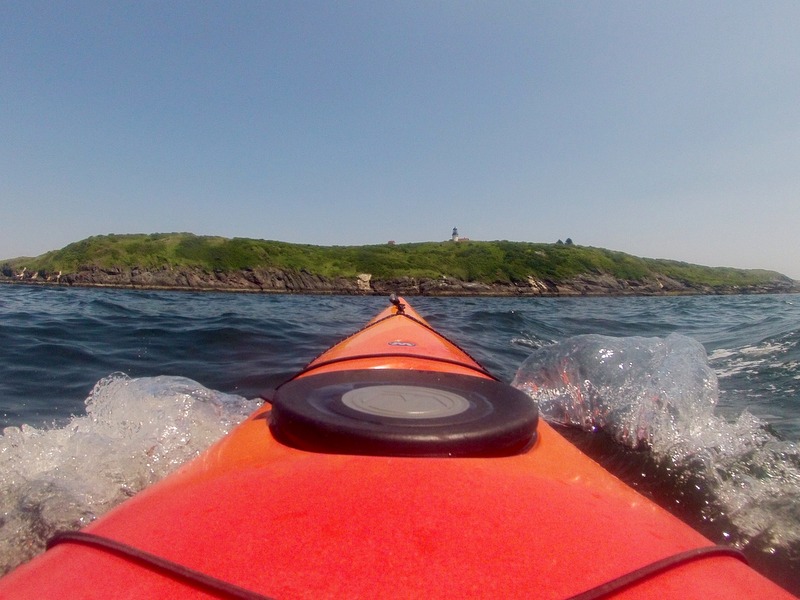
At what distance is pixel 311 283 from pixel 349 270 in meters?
4.28

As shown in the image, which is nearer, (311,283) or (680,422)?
(680,422)

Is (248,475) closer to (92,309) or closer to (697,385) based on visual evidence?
(697,385)

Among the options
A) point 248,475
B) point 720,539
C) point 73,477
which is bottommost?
point 720,539

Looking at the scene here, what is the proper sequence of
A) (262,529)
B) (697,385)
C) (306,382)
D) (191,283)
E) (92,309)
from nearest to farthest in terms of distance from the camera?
1. (262,529)
2. (306,382)
3. (697,385)
4. (92,309)
5. (191,283)

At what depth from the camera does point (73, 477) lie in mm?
2211

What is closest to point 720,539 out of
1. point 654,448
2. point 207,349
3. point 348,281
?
point 654,448

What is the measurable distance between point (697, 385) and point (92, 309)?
33.7ft

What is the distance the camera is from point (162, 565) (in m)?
0.82

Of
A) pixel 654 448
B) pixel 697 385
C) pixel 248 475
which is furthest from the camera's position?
pixel 697 385

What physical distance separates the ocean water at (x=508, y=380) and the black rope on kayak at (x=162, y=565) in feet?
3.58

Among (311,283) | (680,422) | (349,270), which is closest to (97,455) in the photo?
(680,422)

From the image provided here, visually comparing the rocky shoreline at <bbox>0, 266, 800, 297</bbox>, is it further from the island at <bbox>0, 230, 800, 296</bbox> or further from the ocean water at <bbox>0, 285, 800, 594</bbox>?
the ocean water at <bbox>0, 285, 800, 594</bbox>

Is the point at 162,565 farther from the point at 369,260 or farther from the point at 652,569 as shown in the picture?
the point at 369,260

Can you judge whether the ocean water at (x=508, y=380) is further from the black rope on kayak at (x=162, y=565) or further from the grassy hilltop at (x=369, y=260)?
the grassy hilltop at (x=369, y=260)
